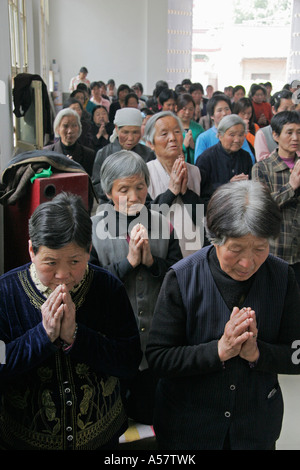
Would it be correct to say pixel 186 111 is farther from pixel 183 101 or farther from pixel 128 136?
pixel 128 136

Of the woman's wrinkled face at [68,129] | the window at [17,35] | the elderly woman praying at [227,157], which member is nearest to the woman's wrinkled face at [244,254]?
the elderly woman praying at [227,157]

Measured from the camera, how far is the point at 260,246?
1.57 meters

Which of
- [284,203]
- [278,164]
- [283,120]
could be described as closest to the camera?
[284,203]

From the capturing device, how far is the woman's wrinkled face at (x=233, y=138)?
3953mm

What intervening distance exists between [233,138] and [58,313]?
110 inches

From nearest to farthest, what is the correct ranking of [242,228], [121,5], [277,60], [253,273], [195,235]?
[242,228] → [253,273] → [195,235] → [121,5] → [277,60]

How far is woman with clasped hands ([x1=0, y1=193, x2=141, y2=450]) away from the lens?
1.53 metres

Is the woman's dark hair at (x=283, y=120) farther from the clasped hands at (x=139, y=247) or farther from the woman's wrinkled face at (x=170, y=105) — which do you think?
the woman's wrinkled face at (x=170, y=105)

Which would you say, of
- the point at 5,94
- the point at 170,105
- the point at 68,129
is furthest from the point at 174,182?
the point at 170,105

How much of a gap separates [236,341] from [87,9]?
42.7 ft

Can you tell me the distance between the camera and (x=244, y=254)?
158 centimetres

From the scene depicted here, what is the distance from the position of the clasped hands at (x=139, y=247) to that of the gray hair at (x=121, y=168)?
0.30 meters
